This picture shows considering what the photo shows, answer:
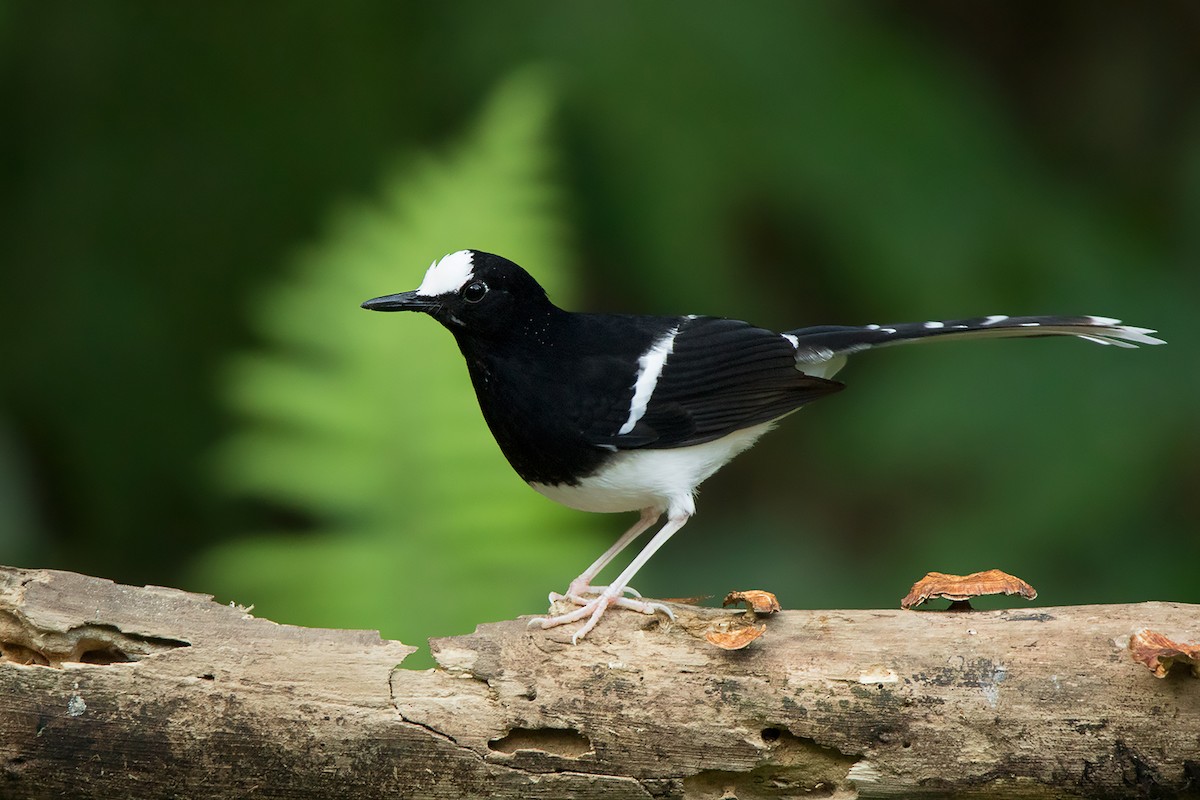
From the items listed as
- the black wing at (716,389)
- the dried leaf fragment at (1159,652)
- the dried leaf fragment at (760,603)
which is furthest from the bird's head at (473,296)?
the dried leaf fragment at (1159,652)

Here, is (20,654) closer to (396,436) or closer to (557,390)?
(557,390)

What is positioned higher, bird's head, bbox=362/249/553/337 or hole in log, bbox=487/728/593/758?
bird's head, bbox=362/249/553/337

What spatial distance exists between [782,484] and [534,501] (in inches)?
75.6

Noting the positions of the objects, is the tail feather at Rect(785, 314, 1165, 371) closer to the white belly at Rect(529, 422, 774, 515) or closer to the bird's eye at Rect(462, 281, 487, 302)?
the white belly at Rect(529, 422, 774, 515)

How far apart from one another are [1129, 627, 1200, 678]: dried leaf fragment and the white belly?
1353mm


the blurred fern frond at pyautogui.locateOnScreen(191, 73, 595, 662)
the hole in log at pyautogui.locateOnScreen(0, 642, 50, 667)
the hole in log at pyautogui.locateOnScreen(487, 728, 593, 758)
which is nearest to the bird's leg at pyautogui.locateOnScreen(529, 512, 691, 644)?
the hole in log at pyautogui.locateOnScreen(487, 728, 593, 758)

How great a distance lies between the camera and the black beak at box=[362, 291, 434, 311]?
3.72 m

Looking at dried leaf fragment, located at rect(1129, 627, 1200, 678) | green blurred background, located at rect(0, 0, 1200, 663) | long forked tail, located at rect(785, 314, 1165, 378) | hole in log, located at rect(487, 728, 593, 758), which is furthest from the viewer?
green blurred background, located at rect(0, 0, 1200, 663)

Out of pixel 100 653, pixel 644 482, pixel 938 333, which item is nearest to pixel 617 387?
pixel 644 482

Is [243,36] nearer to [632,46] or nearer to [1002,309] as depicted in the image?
[632,46]

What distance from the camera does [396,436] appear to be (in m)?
4.85

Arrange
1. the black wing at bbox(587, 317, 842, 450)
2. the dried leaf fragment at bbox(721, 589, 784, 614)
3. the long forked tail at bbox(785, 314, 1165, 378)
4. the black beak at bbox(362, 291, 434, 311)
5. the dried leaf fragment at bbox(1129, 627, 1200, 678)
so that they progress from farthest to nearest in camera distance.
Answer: the long forked tail at bbox(785, 314, 1165, 378), the black wing at bbox(587, 317, 842, 450), the black beak at bbox(362, 291, 434, 311), the dried leaf fragment at bbox(721, 589, 784, 614), the dried leaf fragment at bbox(1129, 627, 1200, 678)

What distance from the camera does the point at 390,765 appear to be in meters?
2.99

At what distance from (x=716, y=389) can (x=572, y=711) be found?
1.25 metres
